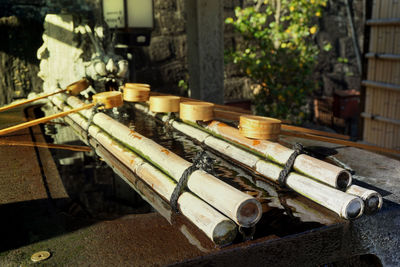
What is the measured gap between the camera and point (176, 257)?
4.81 ft

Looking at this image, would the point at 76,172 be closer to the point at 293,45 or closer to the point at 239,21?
the point at 239,21

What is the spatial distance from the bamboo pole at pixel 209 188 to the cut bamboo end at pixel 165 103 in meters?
0.66

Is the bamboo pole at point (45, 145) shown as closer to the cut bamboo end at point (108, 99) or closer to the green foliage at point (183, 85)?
Answer: the cut bamboo end at point (108, 99)

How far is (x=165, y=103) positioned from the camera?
304 centimetres

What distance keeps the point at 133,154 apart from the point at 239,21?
4.65 m

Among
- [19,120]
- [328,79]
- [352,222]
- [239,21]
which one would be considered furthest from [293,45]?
[352,222]

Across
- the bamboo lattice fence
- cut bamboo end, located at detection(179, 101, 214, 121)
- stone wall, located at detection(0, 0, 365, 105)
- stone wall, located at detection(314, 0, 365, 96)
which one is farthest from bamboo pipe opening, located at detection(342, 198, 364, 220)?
stone wall, located at detection(314, 0, 365, 96)

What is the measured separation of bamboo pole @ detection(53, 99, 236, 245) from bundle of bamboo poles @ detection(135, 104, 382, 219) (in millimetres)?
482

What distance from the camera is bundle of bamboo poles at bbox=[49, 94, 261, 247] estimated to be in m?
1.50

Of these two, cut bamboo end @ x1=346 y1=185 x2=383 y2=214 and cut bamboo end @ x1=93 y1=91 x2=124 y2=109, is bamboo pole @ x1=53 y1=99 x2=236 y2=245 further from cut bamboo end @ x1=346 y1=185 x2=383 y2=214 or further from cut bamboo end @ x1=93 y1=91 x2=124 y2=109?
cut bamboo end @ x1=346 y1=185 x2=383 y2=214

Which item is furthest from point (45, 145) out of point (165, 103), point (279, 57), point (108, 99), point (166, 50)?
point (279, 57)

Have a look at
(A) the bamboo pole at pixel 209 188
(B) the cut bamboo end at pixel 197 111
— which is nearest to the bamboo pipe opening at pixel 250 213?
(A) the bamboo pole at pixel 209 188

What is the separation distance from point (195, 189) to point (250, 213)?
0.28m

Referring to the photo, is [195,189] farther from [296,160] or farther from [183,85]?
[183,85]
